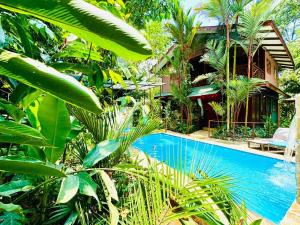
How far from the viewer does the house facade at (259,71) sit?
50.5ft

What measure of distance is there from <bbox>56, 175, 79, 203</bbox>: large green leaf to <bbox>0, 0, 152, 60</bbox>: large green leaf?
89 centimetres

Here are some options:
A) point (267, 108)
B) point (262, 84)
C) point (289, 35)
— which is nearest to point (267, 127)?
point (262, 84)

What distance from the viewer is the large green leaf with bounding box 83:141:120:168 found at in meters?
1.56

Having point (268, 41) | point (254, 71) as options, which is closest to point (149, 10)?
point (254, 71)

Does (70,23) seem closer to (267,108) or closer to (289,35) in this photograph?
(267,108)

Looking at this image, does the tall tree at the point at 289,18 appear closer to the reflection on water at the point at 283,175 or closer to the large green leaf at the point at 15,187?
the reflection on water at the point at 283,175

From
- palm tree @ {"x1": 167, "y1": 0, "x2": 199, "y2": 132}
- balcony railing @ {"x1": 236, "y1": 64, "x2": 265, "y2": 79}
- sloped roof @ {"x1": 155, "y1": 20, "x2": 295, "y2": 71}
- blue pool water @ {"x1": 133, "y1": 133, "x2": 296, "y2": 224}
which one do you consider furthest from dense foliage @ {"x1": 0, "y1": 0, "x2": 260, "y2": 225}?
balcony railing @ {"x1": 236, "y1": 64, "x2": 265, "y2": 79}

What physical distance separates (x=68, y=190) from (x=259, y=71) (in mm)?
17017

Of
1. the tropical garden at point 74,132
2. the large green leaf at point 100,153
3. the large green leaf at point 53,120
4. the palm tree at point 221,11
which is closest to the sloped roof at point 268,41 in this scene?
the palm tree at point 221,11

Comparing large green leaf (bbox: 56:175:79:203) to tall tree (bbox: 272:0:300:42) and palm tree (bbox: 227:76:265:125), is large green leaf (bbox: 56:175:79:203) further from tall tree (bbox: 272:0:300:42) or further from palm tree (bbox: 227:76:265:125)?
tall tree (bbox: 272:0:300:42)

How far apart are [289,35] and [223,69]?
2336 centimetres

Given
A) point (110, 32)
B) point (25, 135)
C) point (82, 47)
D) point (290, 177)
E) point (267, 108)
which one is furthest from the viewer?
point (267, 108)

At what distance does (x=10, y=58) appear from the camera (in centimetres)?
39

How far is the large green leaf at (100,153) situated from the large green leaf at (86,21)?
125 cm
